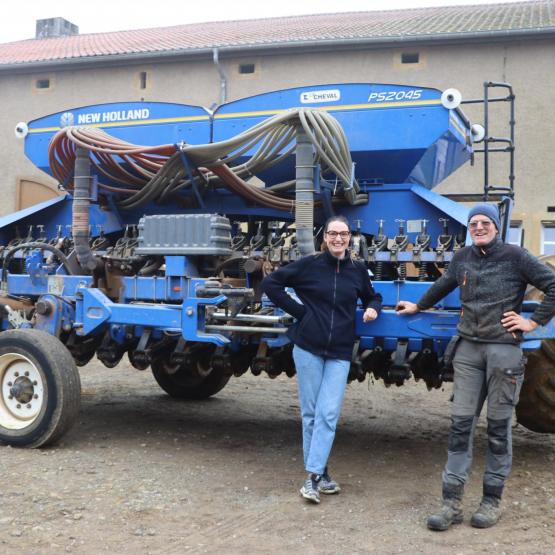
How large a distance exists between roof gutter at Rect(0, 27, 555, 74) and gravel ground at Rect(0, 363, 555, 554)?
34.1 ft

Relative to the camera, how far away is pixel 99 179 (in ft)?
22.0

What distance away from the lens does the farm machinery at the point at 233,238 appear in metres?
5.45

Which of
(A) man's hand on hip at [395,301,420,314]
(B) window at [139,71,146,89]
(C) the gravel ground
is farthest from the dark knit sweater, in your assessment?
(B) window at [139,71,146,89]

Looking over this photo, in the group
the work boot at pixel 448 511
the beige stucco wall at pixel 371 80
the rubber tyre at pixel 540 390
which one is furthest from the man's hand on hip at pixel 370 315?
the beige stucco wall at pixel 371 80

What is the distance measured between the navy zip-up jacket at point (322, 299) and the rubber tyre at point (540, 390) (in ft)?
4.98

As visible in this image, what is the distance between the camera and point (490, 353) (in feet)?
14.0

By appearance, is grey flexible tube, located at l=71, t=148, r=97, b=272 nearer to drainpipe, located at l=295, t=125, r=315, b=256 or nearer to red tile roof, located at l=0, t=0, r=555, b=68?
drainpipe, located at l=295, t=125, r=315, b=256

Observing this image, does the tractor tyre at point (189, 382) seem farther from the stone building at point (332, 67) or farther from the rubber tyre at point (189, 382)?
the stone building at point (332, 67)

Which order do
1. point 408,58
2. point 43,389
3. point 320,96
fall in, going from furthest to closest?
point 408,58, point 320,96, point 43,389

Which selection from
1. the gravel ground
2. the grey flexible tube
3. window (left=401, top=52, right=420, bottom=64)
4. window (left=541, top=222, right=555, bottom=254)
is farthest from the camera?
window (left=401, top=52, right=420, bottom=64)

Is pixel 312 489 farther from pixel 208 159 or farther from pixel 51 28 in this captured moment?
pixel 51 28

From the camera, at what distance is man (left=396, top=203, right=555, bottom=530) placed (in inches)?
167

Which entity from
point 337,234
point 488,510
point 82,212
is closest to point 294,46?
point 82,212

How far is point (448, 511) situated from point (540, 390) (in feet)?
6.20
